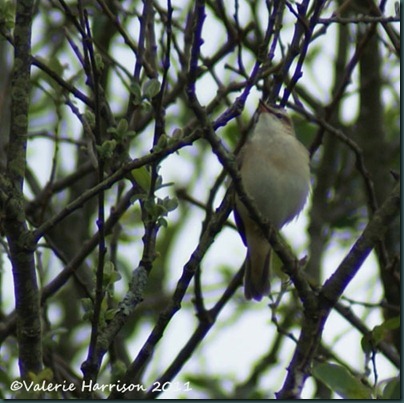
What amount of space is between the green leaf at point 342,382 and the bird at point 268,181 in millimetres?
1743

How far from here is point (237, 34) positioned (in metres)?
5.63

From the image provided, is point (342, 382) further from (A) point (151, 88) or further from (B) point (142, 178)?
(A) point (151, 88)

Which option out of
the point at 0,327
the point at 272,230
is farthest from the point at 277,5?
the point at 0,327

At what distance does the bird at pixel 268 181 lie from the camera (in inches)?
225

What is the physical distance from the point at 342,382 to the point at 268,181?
2031 millimetres

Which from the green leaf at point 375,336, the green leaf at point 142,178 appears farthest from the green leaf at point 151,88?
the green leaf at point 375,336

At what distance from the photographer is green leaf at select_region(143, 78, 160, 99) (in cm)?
366

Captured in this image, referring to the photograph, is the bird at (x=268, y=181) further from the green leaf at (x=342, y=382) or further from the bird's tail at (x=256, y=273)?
the green leaf at (x=342, y=382)

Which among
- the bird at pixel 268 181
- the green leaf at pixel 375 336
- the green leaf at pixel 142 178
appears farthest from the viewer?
the bird at pixel 268 181

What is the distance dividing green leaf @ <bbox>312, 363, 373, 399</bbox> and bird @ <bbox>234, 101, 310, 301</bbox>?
1.74m

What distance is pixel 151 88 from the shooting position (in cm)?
366

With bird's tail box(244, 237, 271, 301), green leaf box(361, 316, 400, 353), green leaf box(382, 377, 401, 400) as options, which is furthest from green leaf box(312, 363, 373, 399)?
bird's tail box(244, 237, 271, 301)

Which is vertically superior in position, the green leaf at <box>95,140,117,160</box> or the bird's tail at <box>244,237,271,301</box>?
the bird's tail at <box>244,237,271,301</box>

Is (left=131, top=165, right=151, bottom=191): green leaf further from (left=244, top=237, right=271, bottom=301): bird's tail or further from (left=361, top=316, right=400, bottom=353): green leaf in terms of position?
(left=244, top=237, right=271, bottom=301): bird's tail
